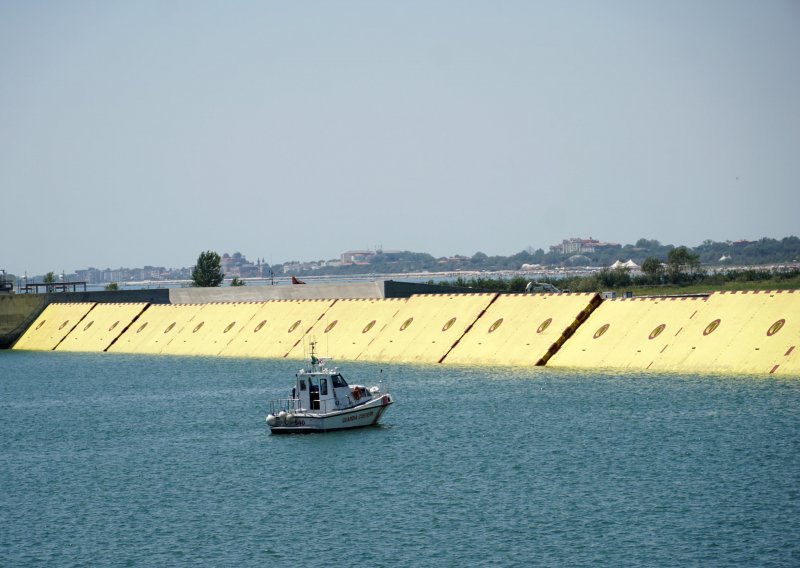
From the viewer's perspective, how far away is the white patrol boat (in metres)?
49.5

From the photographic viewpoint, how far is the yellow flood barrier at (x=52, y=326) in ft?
325

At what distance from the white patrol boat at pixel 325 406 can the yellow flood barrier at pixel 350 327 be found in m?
24.0

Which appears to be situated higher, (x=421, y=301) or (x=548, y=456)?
(x=421, y=301)

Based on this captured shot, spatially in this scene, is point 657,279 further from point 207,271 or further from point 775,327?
point 775,327

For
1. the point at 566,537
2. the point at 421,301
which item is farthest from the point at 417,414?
the point at 421,301

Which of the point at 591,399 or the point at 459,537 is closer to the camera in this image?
the point at 459,537

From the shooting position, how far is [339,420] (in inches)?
1972

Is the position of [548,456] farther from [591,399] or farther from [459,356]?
[459,356]

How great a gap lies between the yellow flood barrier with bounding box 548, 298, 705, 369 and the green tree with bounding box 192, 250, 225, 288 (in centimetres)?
10059

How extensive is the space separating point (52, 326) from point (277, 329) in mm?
28589

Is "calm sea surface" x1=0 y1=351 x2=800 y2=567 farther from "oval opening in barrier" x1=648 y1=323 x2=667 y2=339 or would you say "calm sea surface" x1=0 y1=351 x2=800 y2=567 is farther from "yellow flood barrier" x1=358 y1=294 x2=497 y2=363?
"yellow flood barrier" x1=358 y1=294 x2=497 y2=363

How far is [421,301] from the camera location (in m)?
79.6

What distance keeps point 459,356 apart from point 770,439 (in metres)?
28.9

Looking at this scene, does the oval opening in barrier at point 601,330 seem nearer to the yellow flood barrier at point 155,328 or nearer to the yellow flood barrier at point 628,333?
the yellow flood barrier at point 628,333
